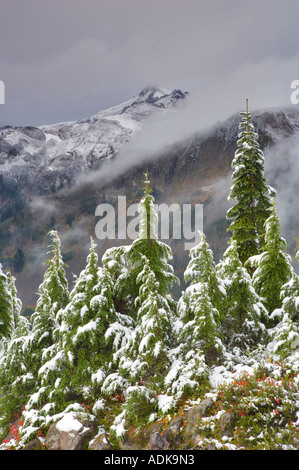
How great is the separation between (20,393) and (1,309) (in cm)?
770

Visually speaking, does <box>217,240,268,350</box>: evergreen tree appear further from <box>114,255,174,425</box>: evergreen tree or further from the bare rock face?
the bare rock face

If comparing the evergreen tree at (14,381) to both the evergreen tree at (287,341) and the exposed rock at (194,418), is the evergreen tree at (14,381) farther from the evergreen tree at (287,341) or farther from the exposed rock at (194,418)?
the evergreen tree at (287,341)

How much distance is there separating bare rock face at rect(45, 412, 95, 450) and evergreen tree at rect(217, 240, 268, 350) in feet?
19.7

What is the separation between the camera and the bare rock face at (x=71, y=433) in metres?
8.23

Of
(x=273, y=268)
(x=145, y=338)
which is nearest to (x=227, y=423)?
(x=145, y=338)

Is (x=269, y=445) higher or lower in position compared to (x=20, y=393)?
higher

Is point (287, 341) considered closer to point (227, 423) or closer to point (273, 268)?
point (227, 423)

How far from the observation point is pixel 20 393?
12484 millimetres

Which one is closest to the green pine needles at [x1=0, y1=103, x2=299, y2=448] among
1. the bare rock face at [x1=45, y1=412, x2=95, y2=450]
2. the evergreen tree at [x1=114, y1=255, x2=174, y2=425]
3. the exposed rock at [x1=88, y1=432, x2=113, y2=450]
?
the evergreen tree at [x1=114, y1=255, x2=174, y2=425]

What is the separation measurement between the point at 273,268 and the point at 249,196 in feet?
19.6

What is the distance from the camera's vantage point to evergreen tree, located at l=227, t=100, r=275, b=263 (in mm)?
17000

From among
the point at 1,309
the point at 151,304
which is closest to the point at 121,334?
the point at 151,304
